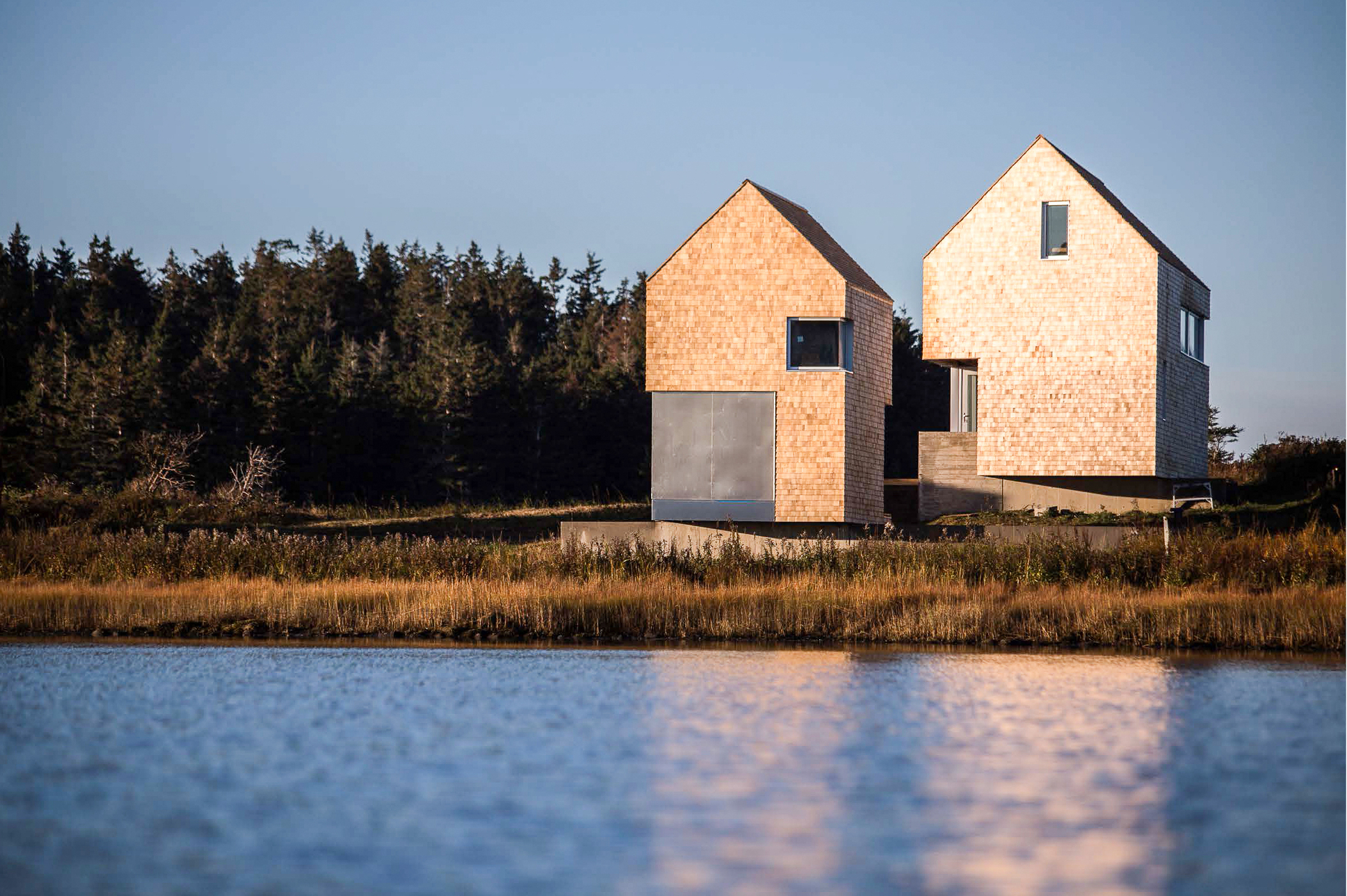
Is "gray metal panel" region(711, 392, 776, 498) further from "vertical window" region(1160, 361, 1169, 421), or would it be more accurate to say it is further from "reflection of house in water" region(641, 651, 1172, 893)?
"reflection of house in water" region(641, 651, 1172, 893)

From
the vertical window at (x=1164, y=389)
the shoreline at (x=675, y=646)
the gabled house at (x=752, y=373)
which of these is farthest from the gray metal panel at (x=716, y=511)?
the shoreline at (x=675, y=646)

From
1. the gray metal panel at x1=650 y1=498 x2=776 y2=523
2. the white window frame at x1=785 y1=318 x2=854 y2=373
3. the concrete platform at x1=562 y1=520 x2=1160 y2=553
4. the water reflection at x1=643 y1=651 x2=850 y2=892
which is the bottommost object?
the water reflection at x1=643 y1=651 x2=850 y2=892

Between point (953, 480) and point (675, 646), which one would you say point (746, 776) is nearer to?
point (675, 646)

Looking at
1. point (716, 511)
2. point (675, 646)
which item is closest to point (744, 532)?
point (716, 511)

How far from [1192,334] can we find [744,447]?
10756mm

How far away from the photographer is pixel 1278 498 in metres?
34.2

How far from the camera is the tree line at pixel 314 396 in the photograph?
5159 centimetres

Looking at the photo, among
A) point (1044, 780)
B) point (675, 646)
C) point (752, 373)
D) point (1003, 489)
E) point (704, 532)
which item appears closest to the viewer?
point (1044, 780)

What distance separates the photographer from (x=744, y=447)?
93.6ft

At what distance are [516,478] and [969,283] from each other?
32.2 metres

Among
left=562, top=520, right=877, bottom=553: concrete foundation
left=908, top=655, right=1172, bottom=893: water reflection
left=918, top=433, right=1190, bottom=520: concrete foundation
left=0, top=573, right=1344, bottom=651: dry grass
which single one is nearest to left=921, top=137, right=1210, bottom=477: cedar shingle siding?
left=918, top=433, right=1190, bottom=520: concrete foundation

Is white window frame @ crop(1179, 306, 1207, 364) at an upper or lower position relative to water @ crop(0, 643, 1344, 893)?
upper

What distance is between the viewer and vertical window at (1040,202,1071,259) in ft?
97.5

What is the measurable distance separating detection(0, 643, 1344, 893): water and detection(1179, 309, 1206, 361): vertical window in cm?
1711
